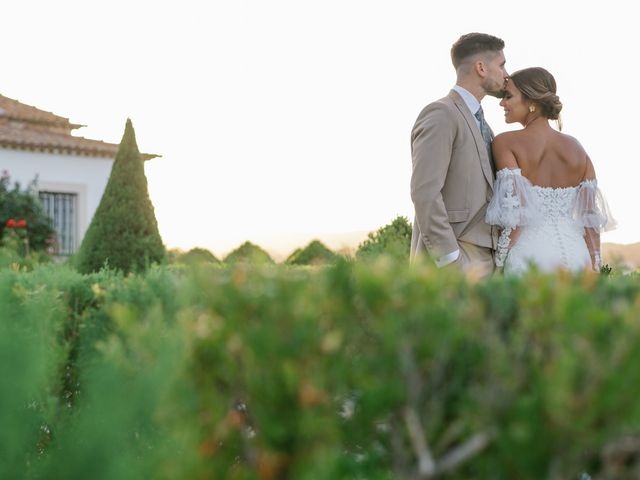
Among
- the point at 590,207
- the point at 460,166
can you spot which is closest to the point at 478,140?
the point at 460,166

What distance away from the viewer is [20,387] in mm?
2322

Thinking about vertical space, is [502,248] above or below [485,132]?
below

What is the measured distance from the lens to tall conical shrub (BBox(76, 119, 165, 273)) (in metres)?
12.7

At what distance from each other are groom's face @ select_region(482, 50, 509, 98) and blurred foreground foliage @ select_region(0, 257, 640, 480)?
12.4ft

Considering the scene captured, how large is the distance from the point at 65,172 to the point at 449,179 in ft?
62.5

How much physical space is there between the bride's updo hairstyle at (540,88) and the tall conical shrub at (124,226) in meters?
7.66

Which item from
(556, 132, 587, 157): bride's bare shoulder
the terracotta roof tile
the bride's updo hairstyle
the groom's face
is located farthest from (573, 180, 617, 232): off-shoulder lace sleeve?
the terracotta roof tile

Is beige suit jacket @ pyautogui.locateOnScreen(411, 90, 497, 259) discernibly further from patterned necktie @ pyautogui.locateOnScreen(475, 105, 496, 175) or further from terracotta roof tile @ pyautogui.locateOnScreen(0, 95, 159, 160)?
terracotta roof tile @ pyautogui.locateOnScreen(0, 95, 159, 160)

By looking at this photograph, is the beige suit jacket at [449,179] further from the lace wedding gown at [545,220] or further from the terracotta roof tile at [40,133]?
the terracotta roof tile at [40,133]

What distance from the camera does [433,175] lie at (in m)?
5.17

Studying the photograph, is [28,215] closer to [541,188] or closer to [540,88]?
[540,88]

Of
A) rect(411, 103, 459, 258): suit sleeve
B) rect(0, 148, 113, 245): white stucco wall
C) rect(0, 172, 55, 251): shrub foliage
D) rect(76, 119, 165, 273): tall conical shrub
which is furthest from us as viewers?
rect(0, 148, 113, 245): white stucco wall

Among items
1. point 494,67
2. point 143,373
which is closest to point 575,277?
point 143,373

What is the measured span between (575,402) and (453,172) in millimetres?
3781
